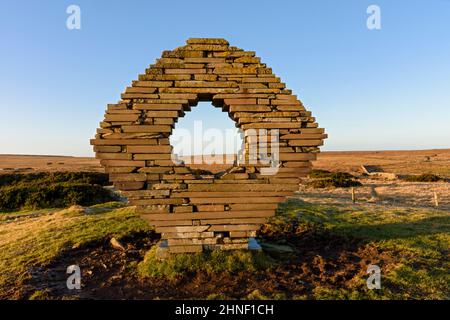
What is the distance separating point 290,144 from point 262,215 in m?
2.04

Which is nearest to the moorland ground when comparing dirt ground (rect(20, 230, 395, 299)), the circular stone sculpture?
dirt ground (rect(20, 230, 395, 299))

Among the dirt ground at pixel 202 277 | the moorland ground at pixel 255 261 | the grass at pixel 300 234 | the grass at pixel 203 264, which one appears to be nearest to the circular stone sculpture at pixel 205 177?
the grass at pixel 203 264

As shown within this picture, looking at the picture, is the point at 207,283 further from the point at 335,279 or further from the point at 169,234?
the point at 335,279

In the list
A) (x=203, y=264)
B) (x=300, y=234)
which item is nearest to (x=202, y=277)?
(x=203, y=264)

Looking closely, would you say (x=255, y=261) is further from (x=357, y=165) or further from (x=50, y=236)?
(x=357, y=165)

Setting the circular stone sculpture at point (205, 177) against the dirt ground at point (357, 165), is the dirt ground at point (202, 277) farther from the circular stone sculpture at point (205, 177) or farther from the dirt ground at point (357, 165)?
the dirt ground at point (357, 165)

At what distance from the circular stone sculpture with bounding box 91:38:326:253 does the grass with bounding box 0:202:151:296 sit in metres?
3.76

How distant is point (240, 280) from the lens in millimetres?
7242

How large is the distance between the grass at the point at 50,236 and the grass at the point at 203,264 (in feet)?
10.4

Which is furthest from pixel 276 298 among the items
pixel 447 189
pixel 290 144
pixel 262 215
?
pixel 447 189

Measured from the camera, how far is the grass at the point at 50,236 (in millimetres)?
8453

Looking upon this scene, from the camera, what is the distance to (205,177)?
7992 mm

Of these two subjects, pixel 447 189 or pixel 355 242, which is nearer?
pixel 355 242

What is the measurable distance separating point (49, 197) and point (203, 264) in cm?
1837
